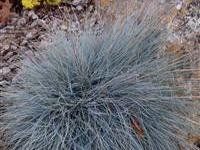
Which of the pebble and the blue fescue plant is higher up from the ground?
the pebble

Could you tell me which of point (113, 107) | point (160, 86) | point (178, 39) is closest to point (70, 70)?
point (113, 107)

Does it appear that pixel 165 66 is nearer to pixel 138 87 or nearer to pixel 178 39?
pixel 138 87

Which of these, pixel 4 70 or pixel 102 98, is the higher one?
pixel 4 70

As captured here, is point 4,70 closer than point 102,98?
No

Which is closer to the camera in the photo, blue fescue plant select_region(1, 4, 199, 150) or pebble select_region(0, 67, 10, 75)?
blue fescue plant select_region(1, 4, 199, 150)

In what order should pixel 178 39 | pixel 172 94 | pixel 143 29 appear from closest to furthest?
pixel 172 94 < pixel 143 29 < pixel 178 39

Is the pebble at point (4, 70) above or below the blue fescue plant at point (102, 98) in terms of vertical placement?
above

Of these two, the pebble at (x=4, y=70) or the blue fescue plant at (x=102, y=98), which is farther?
the pebble at (x=4, y=70)

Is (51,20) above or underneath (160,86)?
above
